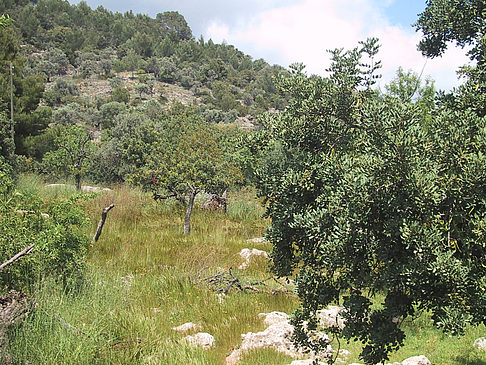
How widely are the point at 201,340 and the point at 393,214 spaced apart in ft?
12.2

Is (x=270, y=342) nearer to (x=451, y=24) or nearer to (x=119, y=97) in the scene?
(x=451, y=24)

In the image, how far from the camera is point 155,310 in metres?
6.86

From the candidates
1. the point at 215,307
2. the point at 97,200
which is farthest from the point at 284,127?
the point at 97,200

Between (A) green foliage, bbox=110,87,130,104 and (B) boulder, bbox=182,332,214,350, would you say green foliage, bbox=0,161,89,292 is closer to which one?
(B) boulder, bbox=182,332,214,350

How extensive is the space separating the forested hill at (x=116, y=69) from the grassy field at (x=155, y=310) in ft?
112

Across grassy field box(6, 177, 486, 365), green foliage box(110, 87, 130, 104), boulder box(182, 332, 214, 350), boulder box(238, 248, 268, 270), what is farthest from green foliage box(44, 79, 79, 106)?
boulder box(182, 332, 214, 350)

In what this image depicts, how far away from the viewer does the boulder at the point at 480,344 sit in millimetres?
6359

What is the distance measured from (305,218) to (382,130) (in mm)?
910

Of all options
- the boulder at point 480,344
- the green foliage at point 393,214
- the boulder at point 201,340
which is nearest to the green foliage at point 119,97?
the boulder at point 201,340

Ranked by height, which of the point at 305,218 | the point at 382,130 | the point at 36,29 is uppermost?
the point at 36,29

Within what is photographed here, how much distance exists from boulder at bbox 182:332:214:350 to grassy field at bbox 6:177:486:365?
0.16 metres

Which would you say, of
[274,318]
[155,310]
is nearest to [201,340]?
[155,310]

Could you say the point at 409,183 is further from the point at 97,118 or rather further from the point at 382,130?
the point at 97,118

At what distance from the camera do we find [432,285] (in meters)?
2.82
